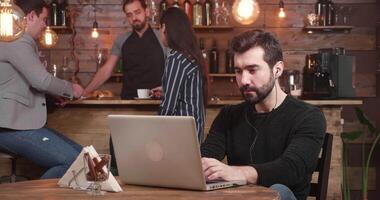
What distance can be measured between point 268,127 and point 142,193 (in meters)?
0.65

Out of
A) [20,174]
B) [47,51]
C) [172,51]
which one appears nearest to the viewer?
[172,51]

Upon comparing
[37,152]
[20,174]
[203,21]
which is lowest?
[20,174]

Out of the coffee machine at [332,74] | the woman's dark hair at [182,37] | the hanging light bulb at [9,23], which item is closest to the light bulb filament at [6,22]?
the hanging light bulb at [9,23]

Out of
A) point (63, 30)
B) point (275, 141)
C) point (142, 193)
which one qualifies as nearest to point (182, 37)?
point (275, 141)

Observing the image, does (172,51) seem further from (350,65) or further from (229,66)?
(229,66)

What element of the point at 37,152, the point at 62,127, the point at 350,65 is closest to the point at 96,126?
A: the point at 62,127

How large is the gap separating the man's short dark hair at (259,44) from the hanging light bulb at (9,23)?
5.14ft

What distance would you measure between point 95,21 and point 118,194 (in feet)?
16.9

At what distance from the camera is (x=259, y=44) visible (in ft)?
8.02

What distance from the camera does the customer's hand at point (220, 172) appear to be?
211 centimetres

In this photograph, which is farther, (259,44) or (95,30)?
(95,30)

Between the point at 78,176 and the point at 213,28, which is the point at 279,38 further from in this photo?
the point at 78,176

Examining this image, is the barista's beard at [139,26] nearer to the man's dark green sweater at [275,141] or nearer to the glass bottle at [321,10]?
the glass bottle at [321,10]

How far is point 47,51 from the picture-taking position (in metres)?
7.18
